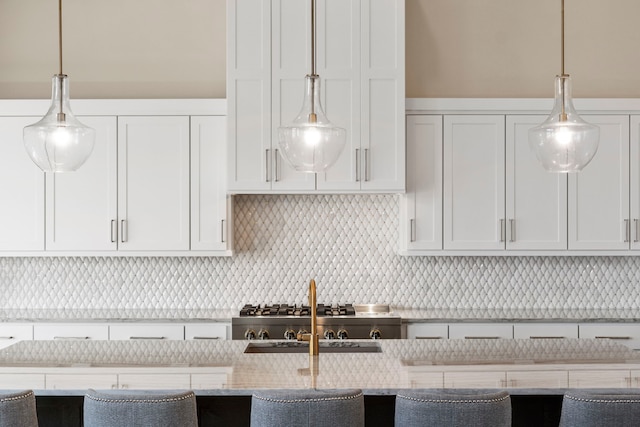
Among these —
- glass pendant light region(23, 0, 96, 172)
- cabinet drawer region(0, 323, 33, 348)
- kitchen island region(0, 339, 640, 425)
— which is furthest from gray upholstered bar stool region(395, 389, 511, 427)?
cabinet drawer region(0, 323, 33, 348)

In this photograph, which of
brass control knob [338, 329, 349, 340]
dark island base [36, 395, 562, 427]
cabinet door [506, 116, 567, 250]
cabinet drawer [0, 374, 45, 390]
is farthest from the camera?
cabinet door [506, 116, 567, 250]

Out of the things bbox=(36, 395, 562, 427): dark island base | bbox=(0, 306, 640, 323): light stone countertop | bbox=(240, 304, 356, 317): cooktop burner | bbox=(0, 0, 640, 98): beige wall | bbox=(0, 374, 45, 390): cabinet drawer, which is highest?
bbox=(0, 0, 640, 98): beige wall

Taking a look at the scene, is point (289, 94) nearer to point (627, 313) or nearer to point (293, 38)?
point (293, 38)

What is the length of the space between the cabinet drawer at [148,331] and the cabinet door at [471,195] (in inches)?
77.0

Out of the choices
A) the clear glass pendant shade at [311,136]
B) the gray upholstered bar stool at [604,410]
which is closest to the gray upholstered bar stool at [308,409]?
Result: the gray upholstered bar stool at [604,410]

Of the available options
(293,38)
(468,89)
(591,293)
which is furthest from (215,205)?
(591,293)

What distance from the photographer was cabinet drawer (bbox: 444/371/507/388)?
8.61 ft

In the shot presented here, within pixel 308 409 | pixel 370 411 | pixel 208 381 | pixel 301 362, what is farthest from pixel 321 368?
pixel 308 409

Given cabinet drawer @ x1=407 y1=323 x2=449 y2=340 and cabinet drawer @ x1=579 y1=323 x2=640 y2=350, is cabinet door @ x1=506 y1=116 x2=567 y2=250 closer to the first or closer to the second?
cabinet drawer @ x1=579 y1=323 x2=640 y2=350

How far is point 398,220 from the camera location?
5.41 meters

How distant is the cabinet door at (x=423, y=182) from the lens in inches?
197

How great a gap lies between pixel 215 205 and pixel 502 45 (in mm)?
2504

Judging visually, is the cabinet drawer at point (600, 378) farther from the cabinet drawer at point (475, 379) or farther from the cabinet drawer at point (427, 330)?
the cabinet drawer at point (427, 330)

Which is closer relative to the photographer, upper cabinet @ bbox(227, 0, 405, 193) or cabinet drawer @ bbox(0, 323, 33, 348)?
cabinet drawer @ bbox(0, 323, 33, 348)
